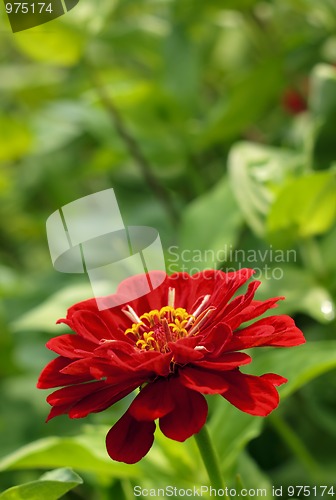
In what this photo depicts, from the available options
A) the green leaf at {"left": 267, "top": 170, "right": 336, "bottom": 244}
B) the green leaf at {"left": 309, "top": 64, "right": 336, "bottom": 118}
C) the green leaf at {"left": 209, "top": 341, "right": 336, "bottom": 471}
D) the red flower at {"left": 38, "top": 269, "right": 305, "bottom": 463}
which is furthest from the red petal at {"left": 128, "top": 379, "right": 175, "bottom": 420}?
the green leaf at {"left": 309, "top": 64, "right": 336, "bottom": 118}

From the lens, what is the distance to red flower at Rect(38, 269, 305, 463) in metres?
0.32

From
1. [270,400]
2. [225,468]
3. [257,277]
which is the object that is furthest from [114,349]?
[257,277]

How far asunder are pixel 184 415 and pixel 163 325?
3.2 inches

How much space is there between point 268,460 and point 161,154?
370 mm

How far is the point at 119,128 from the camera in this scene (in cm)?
87

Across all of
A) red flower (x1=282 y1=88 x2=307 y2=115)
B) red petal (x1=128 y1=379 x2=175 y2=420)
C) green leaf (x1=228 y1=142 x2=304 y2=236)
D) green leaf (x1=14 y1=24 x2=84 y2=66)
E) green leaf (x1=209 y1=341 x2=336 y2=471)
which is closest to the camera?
red petal (x1=128 y1=379 x2=175 y2=420)

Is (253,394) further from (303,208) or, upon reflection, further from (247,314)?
(303,208)

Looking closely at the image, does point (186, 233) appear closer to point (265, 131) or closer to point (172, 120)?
point (172, 120)

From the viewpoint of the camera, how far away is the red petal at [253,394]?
321 mm

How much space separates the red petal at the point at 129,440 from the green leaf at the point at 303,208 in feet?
0.97

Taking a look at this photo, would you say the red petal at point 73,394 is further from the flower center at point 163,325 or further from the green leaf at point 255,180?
the green leaf at point 255,180

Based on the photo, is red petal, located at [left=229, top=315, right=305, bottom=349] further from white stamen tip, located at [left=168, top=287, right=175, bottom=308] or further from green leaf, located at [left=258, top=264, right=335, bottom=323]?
green leaf, located at [left=258, top=264, right=335, bottom=323]

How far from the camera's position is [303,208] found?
0.61 m


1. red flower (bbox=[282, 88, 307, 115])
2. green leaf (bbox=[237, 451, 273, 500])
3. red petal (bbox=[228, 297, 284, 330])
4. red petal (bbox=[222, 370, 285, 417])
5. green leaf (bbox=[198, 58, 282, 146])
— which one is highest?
red petal (bbox=[228, 297, 284, 330])
